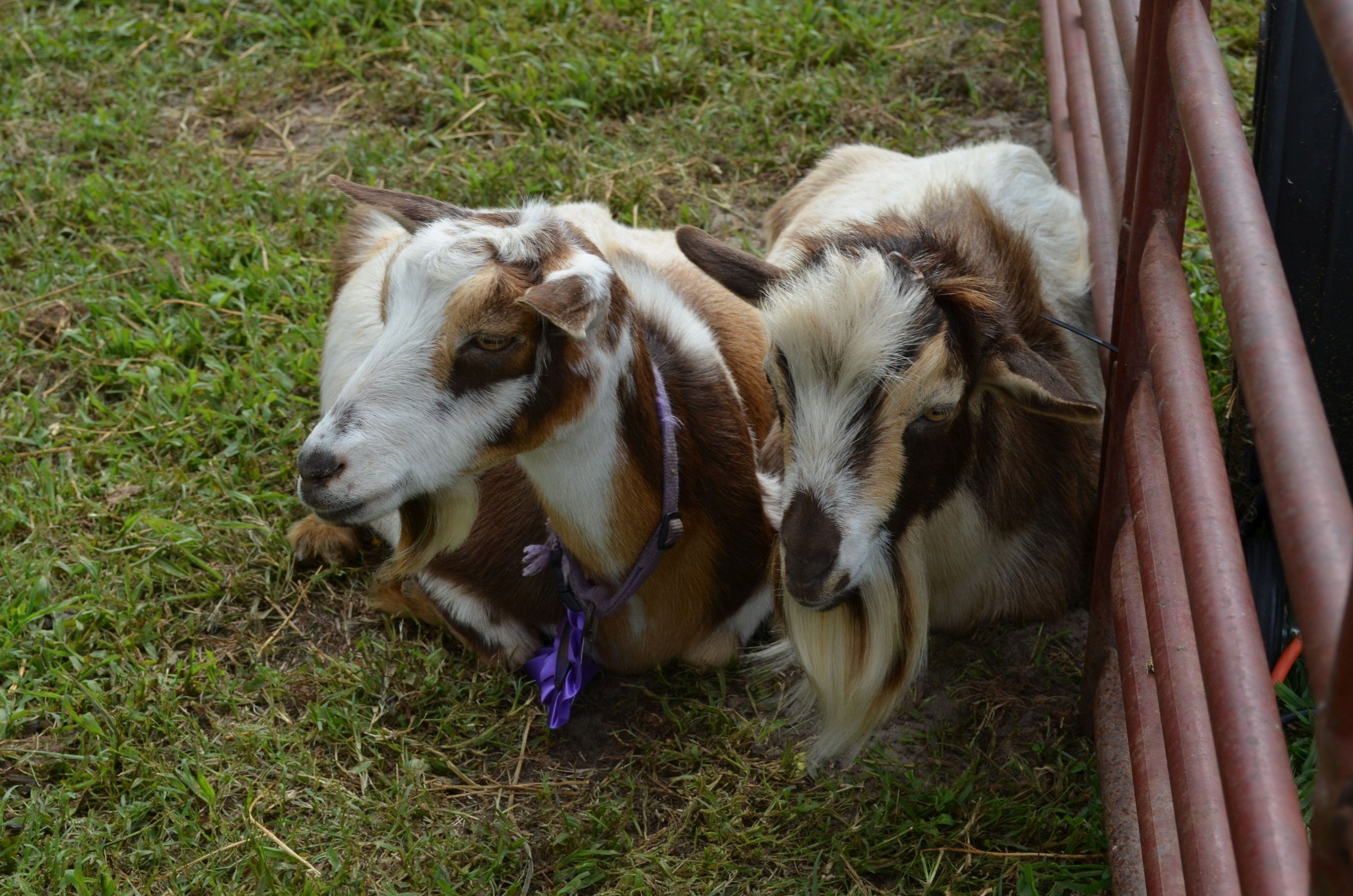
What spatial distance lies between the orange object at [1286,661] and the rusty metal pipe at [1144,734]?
1.81ft

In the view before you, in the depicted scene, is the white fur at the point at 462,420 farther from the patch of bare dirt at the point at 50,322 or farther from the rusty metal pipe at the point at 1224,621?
the patch of bare dirt at the point at 50,322

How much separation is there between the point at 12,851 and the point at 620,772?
54.3 inches

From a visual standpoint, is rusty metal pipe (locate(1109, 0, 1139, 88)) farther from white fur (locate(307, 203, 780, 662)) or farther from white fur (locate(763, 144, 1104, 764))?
white fur (locate(307, 203, 780, 662))

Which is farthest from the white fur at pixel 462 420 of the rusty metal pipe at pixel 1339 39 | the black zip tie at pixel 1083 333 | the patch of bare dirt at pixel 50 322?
the patch of bare dirt at pixel 50 322

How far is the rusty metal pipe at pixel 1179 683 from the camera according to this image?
70.0 inches

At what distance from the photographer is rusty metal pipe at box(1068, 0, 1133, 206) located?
10.1ft

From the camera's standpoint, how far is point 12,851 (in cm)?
291

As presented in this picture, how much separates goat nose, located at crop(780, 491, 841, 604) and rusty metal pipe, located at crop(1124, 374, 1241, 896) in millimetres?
560

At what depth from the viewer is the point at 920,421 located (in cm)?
261

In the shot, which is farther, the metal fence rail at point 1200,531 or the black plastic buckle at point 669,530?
the black plastic buckle at point 669,530

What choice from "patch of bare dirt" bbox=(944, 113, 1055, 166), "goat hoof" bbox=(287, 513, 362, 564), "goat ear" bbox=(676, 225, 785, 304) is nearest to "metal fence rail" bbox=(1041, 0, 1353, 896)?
"goat ear" bbox=(676, 225, 785, 304)

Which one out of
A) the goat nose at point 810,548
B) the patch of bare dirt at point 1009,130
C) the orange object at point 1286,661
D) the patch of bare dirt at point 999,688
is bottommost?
the patch of bare dirt at point 999,688

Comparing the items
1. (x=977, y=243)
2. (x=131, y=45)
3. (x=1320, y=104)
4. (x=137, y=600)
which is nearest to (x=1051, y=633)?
(x=977, y=243)

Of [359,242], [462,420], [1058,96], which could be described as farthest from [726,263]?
[1058,96]
